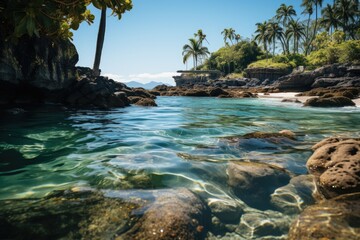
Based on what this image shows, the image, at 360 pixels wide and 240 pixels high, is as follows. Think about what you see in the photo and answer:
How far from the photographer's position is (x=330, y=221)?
254cm

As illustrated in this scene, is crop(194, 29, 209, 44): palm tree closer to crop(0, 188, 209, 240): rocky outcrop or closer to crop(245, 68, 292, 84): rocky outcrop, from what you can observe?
crop(245, 68, 292, 84): rocky outcrop

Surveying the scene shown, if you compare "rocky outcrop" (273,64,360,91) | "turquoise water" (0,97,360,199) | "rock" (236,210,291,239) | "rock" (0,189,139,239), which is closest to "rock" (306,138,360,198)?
"turquoise water" (0,97,360,199)

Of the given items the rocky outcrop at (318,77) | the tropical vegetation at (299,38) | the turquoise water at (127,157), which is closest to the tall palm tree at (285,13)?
the tropical vegetation at (299,38)

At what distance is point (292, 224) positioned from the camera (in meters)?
2.74

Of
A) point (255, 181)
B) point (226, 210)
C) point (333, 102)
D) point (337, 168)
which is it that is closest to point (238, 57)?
point (333, 102)

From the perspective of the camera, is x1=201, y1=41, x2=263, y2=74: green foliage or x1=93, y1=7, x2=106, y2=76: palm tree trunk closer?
x1=93, y1=7, x2=106, y2=76: palm tree trunk

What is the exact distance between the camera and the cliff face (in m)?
9.05

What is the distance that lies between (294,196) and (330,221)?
84 centimetres

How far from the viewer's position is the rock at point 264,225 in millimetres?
2625

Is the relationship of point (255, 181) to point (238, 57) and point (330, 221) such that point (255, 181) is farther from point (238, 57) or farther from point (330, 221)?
point (238, 57)

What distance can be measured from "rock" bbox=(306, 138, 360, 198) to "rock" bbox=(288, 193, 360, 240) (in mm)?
327

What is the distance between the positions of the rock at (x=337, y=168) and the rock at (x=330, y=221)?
327 millimetres

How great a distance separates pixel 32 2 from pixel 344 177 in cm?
577

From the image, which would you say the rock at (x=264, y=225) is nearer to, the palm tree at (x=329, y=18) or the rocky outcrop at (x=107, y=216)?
the rocky outcrop at (x=107, y=216)
